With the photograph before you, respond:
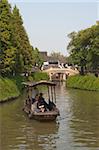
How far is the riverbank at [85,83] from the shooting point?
70.2 meters

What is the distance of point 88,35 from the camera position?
8150 cm

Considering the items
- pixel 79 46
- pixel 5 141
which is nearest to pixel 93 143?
pixel 5 141

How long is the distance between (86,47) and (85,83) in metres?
11.8

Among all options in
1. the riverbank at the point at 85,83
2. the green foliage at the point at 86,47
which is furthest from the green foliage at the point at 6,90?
the green foliage at the point at 86,47

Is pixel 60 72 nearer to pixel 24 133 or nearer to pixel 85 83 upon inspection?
pixel 85 83

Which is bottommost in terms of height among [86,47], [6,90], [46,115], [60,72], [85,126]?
[60,72]

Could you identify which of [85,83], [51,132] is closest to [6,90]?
[51,132]

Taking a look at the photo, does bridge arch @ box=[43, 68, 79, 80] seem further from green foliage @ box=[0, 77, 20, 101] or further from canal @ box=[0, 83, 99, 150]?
canal @ box=[0, 83, 99, 150]

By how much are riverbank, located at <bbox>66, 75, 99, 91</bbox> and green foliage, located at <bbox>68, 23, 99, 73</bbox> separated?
3915mm

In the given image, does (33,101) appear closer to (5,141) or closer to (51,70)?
(5,141)

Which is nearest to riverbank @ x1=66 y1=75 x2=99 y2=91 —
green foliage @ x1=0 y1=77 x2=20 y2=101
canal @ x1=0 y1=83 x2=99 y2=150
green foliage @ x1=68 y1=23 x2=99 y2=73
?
green foliage @ x1=68 y1=23 x2=99 y2=73

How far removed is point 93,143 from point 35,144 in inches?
115

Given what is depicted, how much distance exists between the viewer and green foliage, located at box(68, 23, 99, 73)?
3066 inches

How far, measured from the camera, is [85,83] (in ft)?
244
